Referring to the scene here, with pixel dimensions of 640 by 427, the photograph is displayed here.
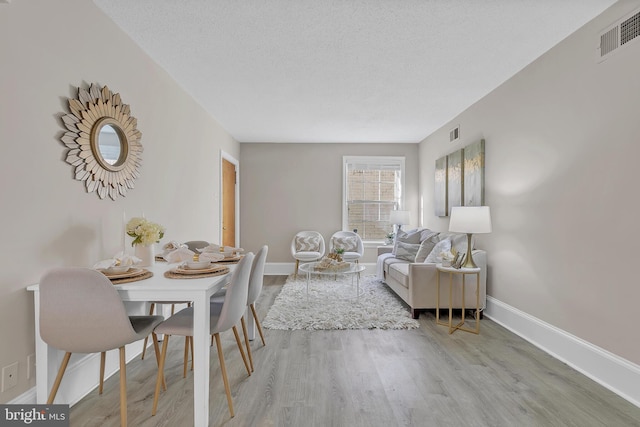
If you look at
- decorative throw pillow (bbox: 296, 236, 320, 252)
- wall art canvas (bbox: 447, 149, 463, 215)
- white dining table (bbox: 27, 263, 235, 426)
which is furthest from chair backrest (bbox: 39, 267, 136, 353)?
decorative throw pillow (bbox: 296, 236, 320, 252)

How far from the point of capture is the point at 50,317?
175 centimetres

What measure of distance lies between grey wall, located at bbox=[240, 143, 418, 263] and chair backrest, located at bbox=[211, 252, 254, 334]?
4.56 m

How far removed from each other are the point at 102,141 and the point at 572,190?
362cm

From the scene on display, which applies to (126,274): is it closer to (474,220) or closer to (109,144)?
(109,144)

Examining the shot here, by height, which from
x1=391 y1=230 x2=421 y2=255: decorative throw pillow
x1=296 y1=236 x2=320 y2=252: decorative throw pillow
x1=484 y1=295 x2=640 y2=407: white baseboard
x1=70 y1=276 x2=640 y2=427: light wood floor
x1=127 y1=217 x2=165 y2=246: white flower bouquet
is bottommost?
x1=70 y1=276 x2=640 y2=427: light wood floor

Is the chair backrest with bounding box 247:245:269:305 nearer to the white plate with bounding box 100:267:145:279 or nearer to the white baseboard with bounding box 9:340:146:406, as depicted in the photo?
the white plate with bounding box 100:267:145:279

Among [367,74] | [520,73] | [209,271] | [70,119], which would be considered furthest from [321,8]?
[520,73]

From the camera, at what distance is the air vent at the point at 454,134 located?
497cm

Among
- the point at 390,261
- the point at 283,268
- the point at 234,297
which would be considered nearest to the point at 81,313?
the point at 234,297

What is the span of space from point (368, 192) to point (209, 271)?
5094mm

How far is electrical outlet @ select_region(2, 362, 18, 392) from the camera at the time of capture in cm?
178

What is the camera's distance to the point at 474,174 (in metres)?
4.30

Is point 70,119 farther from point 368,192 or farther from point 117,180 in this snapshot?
point 368,192

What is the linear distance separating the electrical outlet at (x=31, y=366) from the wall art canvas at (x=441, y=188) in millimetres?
4908
